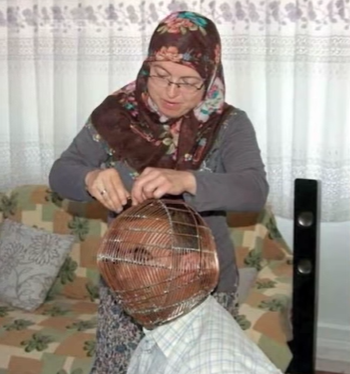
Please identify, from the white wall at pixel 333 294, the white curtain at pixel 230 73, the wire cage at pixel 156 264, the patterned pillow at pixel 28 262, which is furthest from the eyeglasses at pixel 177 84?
the white wall at pixel 333 294

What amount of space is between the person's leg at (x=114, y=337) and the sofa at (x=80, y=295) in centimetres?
60

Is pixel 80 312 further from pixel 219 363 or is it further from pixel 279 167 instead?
pixel 219 363

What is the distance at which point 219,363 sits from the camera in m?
1.11

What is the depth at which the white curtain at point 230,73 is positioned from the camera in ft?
8.32

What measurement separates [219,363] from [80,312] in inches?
57.0

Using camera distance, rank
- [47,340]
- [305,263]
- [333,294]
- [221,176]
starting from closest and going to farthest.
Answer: [221,176]
[305,263]
[47,340]
[333,294]

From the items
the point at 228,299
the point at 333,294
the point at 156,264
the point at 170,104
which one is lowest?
the point at 333,294

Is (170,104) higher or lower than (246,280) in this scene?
higher

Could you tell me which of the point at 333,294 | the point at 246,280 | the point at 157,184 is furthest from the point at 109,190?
the point at 333,294

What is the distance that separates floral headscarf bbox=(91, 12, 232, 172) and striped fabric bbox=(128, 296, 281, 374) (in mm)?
403

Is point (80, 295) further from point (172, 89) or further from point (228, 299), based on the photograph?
point (172, 89)

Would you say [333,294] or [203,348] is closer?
[203,348]

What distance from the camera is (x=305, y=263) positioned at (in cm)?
191

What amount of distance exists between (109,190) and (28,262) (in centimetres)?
133
